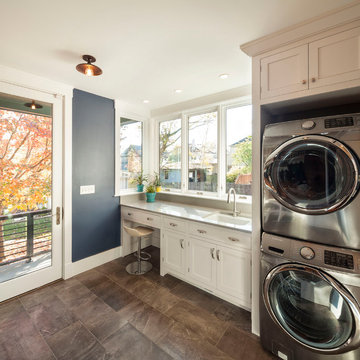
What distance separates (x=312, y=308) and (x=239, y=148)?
1.91 m

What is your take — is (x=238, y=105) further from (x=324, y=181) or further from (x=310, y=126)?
(x=324, y=181)

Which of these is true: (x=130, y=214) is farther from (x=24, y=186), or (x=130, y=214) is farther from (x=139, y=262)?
(x=24, y=186)

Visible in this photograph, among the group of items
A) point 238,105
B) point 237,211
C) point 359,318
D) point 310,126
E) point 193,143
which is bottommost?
point 359,318

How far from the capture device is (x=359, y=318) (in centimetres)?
117

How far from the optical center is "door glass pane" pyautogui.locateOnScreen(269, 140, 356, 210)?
1.25 meters

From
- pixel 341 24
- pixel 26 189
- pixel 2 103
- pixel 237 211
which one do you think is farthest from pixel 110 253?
pixel 341 24

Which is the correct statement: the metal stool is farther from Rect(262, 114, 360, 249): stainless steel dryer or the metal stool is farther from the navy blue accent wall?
Rect(262, 114, 360, 249): stainless steel dryer

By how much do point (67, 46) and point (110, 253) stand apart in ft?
8.95

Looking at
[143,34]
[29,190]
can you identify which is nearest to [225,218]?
→ [143,34]

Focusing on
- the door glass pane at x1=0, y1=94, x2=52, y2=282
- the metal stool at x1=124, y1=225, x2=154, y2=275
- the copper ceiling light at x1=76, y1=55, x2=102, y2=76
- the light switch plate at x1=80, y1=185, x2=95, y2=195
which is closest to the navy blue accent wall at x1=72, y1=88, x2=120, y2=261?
the light switch plate at x1=80, y1=185, x2=95, y2=195

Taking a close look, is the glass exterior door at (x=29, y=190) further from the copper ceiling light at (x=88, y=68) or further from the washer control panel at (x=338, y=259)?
the washer control panel at (x=338, y=259)

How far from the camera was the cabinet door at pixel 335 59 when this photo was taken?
4.21 feet

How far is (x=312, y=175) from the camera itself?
1.37 metres

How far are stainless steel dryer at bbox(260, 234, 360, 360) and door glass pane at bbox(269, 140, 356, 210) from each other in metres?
0.32
